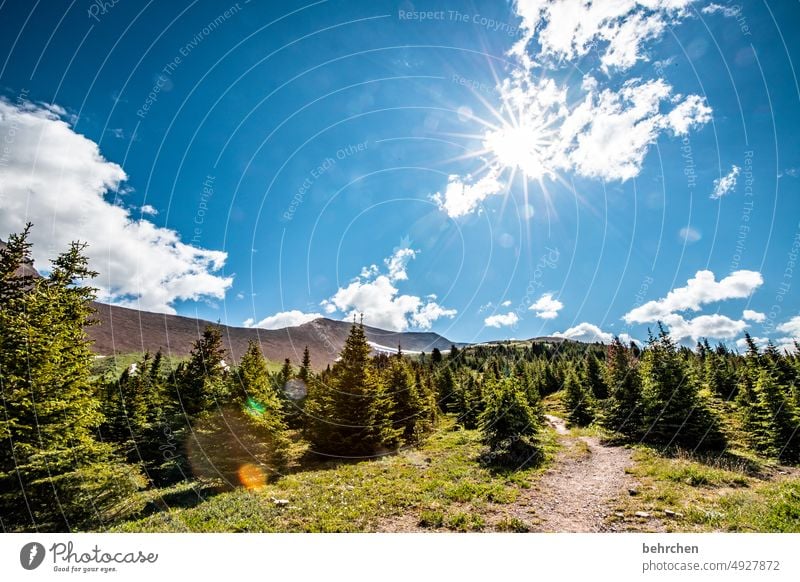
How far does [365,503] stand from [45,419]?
1158 cm

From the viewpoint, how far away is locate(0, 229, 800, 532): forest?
408 inches

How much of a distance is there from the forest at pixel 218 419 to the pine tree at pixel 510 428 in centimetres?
11

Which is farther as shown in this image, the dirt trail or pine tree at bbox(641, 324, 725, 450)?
pine tree at bbox(641, 324, 725, 450)

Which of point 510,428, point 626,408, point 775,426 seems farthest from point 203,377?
point 775,426

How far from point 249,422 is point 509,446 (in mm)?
17448

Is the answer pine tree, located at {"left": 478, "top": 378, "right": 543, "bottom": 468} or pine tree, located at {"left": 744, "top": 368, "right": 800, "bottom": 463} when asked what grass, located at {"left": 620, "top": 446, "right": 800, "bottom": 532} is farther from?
pine tree, located at {"left": 478, "top": 378, "right": 543, "bottom": 468}

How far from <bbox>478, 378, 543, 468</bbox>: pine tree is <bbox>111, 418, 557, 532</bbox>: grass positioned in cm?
294

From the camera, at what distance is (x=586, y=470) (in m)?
18.8

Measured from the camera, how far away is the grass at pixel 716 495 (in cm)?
942

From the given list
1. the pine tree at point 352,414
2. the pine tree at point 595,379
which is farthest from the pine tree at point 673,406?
the pine tree at point 595,379

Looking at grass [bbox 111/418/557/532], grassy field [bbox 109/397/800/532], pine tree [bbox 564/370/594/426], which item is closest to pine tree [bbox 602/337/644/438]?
grassy field [bbox 109/397/800/532]

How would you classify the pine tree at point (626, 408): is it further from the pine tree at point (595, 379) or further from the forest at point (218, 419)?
the pine tree at point (595, 379)

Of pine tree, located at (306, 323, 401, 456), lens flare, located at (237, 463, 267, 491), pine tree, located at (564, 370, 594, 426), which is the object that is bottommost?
pine tree, located at (564, 370, 594, 426)
